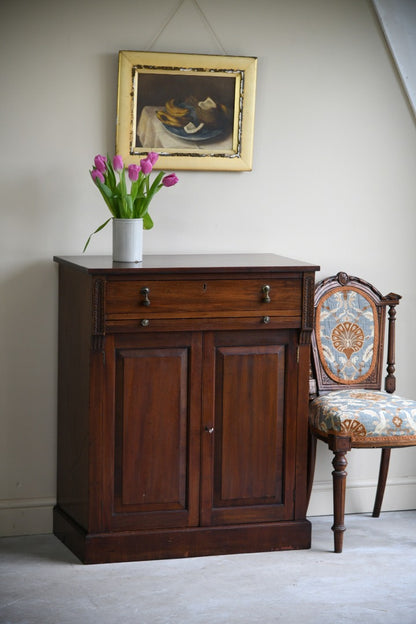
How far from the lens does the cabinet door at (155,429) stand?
346 cm

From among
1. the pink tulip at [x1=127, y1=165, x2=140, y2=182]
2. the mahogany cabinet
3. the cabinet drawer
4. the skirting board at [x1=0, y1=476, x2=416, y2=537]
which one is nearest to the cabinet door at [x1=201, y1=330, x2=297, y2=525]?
the mahogany cabinet

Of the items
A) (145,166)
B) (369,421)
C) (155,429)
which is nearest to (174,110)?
(145,166)

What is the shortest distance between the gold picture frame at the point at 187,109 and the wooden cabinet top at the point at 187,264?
40cm

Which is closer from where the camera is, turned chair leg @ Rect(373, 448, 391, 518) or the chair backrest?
the chair backrest

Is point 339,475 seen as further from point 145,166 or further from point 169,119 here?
point 169,119

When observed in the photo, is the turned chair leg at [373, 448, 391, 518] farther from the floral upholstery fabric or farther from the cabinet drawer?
the cabinet drawer

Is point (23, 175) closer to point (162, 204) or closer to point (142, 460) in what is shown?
point (162, 204)

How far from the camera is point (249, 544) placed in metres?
3.63

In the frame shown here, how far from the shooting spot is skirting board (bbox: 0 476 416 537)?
3.80 m

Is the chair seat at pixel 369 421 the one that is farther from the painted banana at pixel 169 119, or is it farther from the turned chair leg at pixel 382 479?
the painted banana at pixel 169 119

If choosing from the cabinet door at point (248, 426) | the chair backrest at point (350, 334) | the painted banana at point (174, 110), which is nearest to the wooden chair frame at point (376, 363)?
the chair backrest at point (350, 334)

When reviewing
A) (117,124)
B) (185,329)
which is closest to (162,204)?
(117,124)

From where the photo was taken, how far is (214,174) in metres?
3.93

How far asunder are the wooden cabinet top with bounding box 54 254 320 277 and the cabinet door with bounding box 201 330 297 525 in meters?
0.26
